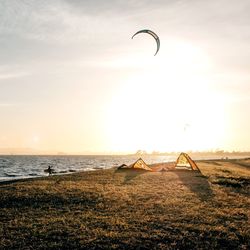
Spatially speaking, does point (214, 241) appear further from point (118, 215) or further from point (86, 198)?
point (86, 198)

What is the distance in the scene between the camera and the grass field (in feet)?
38.6

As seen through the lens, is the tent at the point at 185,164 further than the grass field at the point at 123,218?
Yes

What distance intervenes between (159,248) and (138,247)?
69cm

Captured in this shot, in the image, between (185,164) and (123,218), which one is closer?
(123,218)

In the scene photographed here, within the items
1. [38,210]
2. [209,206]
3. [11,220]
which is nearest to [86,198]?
[38,210]

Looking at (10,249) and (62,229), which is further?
(62,229)

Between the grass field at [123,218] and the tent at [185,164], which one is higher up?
the tent at [185,164]

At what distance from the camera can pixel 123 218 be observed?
48.7 feet

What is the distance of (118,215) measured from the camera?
1541 centimetres

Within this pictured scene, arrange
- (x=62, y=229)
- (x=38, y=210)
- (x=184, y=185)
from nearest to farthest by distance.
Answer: (x=62, y=229) < (x=38, y=210) < (x=184, y=185)

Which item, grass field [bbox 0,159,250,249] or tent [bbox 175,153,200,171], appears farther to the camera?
tent [bbox 175,153,200,171]

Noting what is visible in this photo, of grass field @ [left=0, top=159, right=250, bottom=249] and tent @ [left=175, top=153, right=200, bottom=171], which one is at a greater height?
tent @ [left=175, top=153, right=200, bottom=171]

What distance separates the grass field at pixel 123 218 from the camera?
1177 centimetres

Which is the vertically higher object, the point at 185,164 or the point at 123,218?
the point at 185,164
